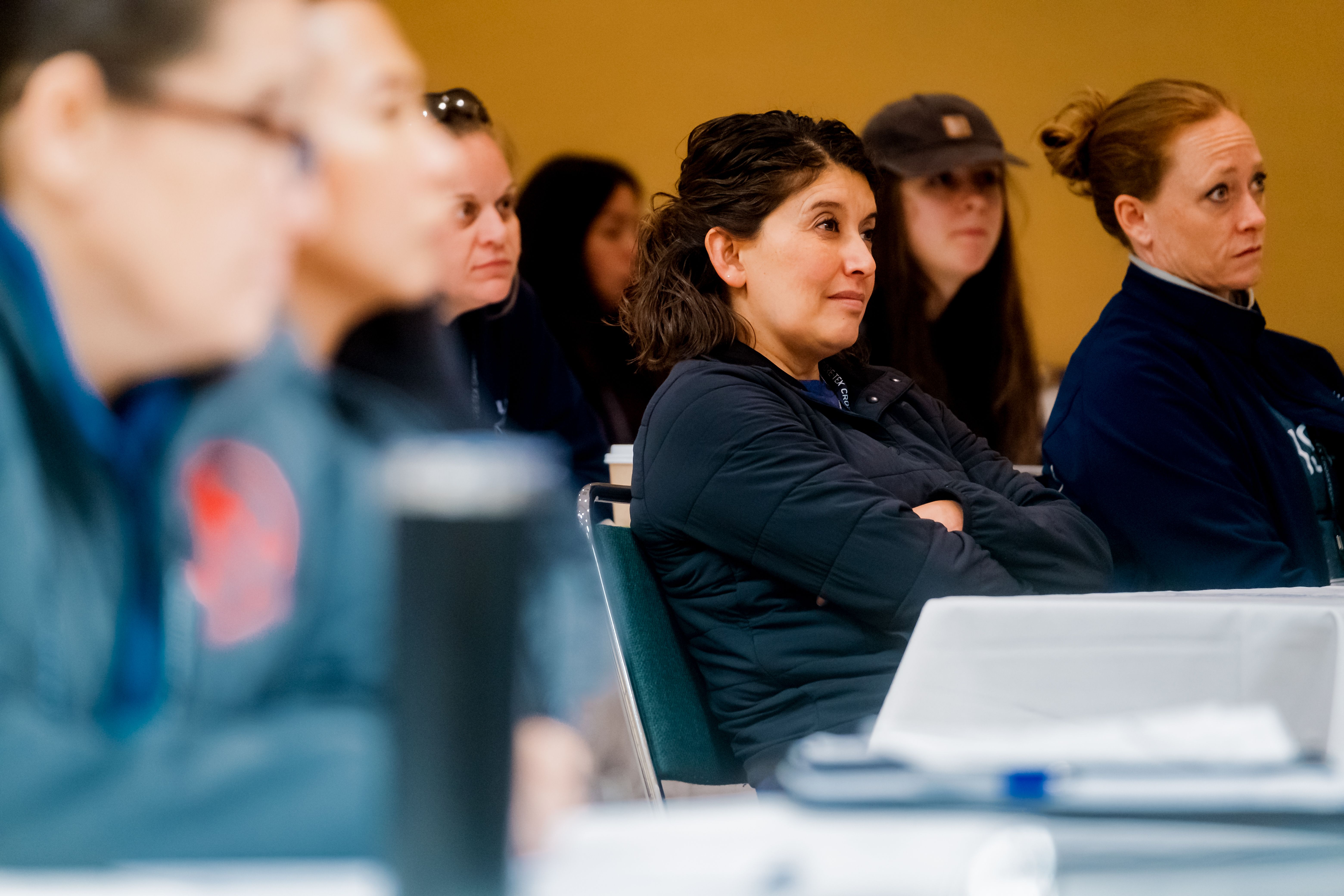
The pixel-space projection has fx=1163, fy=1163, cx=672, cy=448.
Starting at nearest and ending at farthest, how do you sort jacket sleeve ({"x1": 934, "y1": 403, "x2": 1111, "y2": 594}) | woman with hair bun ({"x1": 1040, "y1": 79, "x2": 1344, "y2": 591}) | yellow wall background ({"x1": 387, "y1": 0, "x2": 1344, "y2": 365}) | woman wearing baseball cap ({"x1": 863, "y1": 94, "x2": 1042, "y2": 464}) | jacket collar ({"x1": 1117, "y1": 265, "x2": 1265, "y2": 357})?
jacket sleeve ({"x1": 934, "y1": 403, "x2": 1111, "y2": 594}) < woman with hair bun ({"x1": 1040, "y1": 79, "x2": 1344, "y2": 591}) < jacket collar ({"x1": 1117, "y1": 265, "x2": 1265, "y2": 357}) < woman wearing baseball cap ({"x1": 863, "y1": 94, "x2": 1042, "y2": 464}) < yellow wall background ({"x1": 387, "y1": 0, "x2": 1344, "y2": 365})

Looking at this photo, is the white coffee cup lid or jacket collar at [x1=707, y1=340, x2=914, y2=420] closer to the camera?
jacket collar at [x1=707, y1=340, x2=914, y2=420]

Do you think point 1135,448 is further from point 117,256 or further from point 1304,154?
point 1304,154

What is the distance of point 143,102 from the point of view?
0.45 m

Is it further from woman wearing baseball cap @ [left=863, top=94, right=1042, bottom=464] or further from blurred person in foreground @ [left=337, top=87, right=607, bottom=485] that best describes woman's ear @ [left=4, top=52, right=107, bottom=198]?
woman wearing baseball cap @ [left=863, top=94, right=1042, bottom=464]

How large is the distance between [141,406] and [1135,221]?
1675 millimetres

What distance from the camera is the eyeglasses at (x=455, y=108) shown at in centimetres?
66

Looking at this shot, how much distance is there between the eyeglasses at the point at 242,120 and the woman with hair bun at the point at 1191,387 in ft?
4.51

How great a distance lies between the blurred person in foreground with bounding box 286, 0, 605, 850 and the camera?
449 millimetres

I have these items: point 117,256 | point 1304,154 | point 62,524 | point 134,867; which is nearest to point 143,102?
point 117,256

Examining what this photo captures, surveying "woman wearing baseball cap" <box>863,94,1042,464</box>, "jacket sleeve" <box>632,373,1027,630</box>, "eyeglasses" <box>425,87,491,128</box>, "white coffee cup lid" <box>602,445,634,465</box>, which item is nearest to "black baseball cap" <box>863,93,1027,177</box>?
"woman wearing baseball cap" <box>863,94,1042,464</box>

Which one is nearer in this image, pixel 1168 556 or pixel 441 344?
pixel 441 344

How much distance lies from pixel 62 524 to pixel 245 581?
0.07 metres

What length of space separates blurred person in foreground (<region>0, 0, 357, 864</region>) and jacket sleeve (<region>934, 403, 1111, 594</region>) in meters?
1.00

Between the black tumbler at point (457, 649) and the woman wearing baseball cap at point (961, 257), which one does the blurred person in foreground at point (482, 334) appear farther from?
the woman wearing baseball cap at point (961, 257)
